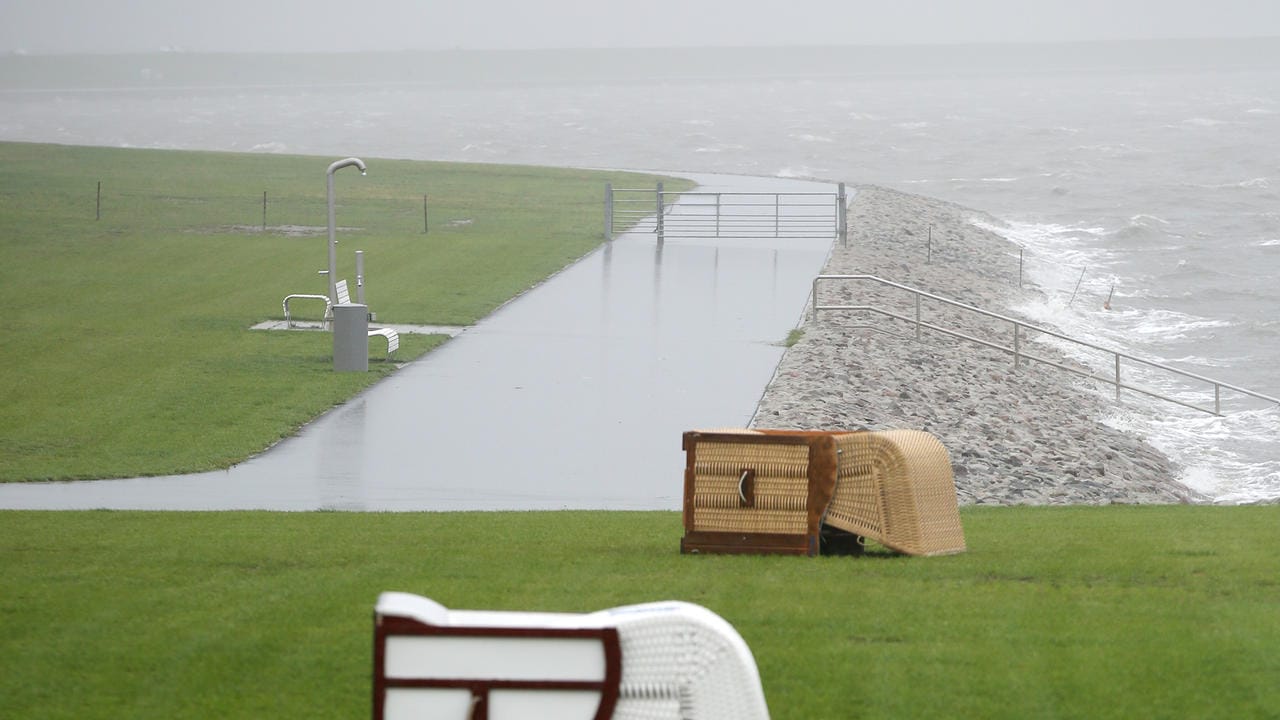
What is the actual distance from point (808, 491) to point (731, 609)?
6.30ft

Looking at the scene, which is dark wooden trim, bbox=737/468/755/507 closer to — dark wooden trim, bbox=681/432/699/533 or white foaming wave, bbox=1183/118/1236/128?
dark wooden trim, bbox=681/432/699/533

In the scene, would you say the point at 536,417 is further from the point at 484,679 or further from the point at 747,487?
the point at 484,679

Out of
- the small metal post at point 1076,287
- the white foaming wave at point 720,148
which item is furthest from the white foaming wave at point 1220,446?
the white foaming wave at point 720,148

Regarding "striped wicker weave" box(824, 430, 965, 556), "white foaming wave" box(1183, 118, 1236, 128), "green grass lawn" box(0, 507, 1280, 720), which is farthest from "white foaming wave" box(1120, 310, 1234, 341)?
"white foaming wave" box(1183, 118, 1236, 128)

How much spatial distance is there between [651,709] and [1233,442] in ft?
74.1

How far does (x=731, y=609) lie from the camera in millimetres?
8508

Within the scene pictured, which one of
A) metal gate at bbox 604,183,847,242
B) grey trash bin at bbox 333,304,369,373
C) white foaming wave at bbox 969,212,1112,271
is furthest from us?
white foaming wave at bbox 969,212,1112,271

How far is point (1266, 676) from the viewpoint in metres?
7.13

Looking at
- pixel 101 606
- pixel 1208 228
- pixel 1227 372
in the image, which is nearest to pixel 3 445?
pixel 101 606

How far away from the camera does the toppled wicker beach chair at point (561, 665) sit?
4.63 meters

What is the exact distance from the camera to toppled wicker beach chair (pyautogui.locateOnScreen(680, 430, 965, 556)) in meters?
10.1

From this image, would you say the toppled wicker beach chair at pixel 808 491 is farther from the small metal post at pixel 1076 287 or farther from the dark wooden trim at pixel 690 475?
the small metal post at pixel 1076 287

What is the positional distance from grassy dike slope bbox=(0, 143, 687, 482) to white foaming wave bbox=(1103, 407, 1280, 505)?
477 inches

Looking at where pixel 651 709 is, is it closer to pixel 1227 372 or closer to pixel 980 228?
pixel 1227 372
